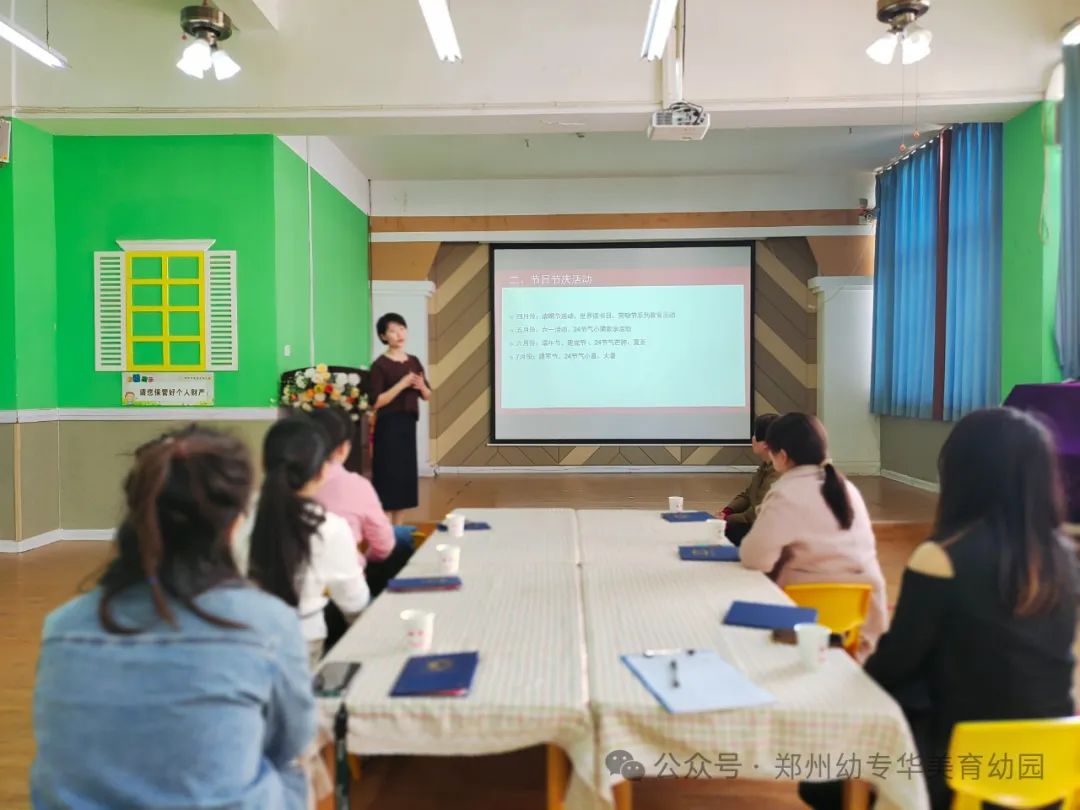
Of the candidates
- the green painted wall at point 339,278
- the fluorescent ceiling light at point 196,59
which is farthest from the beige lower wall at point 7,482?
the fluorescent ceiling light at point 196,59

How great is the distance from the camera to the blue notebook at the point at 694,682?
1.33m

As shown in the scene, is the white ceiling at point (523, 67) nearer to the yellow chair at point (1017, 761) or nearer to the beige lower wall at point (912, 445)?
the beige lower wall at point (912, 445)

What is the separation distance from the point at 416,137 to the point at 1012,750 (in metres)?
6.44

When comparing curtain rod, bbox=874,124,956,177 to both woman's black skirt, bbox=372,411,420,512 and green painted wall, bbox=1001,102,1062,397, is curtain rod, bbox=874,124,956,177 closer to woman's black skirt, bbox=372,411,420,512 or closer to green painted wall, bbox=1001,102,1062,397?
green painted wall, bbox=1001,102,1062,397

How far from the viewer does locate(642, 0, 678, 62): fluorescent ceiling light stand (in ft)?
11.8

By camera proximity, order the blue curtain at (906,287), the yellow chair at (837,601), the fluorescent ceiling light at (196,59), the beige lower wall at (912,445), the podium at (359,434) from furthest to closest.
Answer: the beige lower wall at (912,445) → the blue curtain at (906,287) → the podium at (359,434) → the fluorescent ceiling light at (196,59) → the yellow chair at (837,601)

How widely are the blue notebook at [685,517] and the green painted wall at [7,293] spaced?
4400mm

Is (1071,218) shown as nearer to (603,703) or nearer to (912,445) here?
(912,445)

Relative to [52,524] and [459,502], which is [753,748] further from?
[52,524]

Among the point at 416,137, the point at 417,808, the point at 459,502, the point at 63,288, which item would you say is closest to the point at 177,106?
the point at 63,288

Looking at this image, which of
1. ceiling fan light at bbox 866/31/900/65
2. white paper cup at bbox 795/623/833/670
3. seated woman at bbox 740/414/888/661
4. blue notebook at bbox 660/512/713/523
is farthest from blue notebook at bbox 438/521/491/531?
ceiling fan light at bbox 866/31/900/65

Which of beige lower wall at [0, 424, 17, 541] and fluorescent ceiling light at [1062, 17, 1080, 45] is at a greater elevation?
fluorescent ceiling light at [1062, 17, 1080, 45]

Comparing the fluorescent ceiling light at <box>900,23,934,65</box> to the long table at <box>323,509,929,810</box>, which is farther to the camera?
the fluorescent ceiling light at <box>900,23,934,65</box>

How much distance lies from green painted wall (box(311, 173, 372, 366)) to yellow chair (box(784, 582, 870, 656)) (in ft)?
16.6
